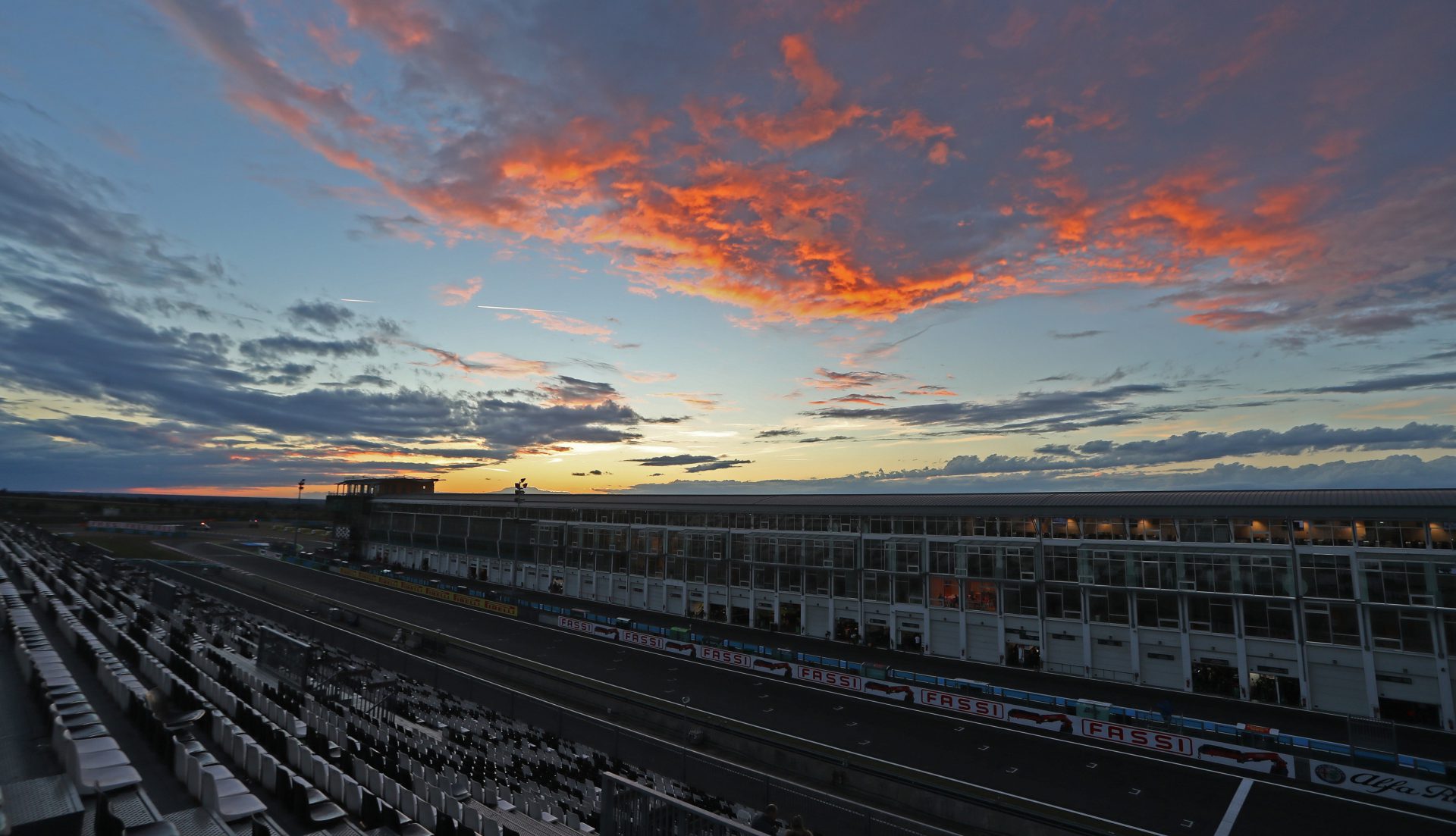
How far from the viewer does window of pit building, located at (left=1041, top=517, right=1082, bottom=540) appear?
53.8 metres

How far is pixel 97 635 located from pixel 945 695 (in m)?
47.1

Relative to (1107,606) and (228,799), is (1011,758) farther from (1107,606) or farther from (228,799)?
(228,799)

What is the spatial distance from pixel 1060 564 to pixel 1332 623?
1634 cm

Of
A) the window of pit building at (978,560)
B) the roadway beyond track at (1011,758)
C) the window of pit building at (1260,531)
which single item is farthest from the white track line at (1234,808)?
the window of pit building at (978,560)

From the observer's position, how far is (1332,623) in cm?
4338

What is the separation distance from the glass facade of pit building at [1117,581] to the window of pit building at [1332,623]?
0.10 m

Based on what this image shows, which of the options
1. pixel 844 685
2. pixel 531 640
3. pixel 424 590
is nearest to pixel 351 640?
pixel 531 640

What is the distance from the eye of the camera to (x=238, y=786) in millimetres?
13922

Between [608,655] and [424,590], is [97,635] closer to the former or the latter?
[608,655]

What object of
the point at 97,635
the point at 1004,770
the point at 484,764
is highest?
the point at 97,635

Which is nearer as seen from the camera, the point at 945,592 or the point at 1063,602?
the point at 1063,602

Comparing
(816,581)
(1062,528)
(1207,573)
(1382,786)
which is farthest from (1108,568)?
(816,581)

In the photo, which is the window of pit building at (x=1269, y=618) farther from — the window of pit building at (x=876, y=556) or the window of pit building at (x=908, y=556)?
the window of pit building at (x=876, y=556)

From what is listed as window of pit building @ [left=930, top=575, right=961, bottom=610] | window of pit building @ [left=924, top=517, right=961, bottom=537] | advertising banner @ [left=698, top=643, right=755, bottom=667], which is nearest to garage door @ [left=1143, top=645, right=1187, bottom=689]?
window of pit building @ [left=930, top=575, right=961, bottom=610]
